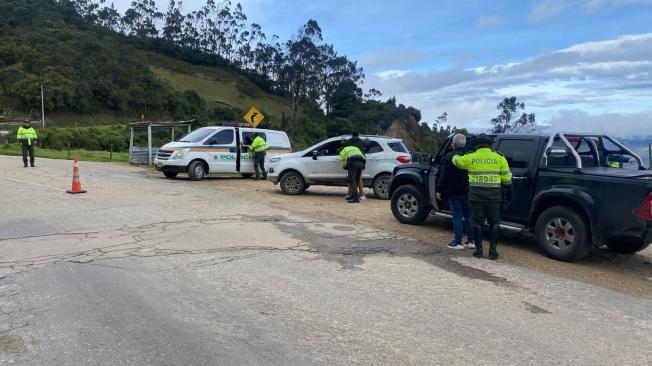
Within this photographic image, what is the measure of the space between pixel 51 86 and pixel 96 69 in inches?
433

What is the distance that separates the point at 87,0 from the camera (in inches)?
4601

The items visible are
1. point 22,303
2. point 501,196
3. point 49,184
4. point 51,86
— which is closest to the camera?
point 22,303

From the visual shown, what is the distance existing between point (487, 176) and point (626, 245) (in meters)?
2.42

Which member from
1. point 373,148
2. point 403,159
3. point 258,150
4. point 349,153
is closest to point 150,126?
point 258,150

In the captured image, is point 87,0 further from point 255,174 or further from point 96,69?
point 255,174

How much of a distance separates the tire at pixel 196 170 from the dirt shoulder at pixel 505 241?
2960 millimetres

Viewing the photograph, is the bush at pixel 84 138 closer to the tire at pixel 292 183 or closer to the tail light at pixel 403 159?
the tire at pixel 292 183

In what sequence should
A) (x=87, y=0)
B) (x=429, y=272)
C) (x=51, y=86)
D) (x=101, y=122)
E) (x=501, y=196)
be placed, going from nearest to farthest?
(x=429, y=272)
(x=501, y=196)
(x=51, y=86)
(x=101, y=122)
(x=87, y=0)

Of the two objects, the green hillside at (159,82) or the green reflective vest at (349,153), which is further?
the green hillside at (159,82)

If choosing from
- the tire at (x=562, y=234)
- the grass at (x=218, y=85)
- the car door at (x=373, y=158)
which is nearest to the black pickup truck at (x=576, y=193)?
the tire at (x=562, y=234)

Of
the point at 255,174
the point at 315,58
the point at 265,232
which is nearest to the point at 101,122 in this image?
the point at 315,58

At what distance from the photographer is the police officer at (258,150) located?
697 inches

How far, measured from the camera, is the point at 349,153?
12.8m

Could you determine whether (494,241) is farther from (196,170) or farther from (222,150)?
(196,170)
